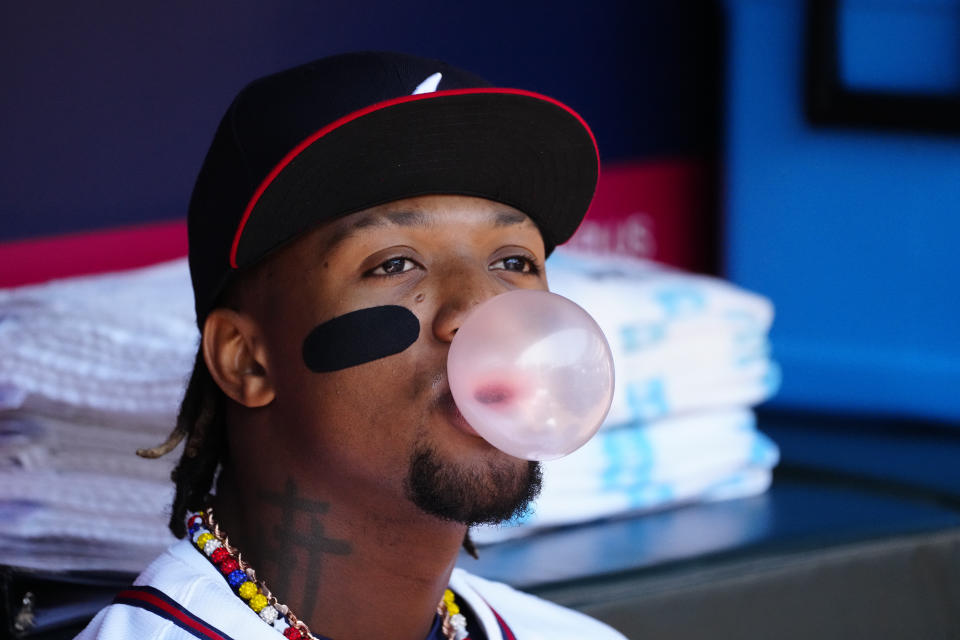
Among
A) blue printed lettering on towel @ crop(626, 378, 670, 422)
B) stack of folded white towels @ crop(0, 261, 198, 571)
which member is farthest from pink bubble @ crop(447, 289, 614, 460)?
blue printed lettering on towel @ crop(626, 378, 670, 422)

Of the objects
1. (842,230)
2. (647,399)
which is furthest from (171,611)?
(842,230)

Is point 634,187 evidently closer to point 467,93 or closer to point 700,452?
point 700,452

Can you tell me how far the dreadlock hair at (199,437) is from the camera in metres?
1.05

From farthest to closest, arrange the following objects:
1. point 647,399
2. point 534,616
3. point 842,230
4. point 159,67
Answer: point 842,230 → point 159,67 → point 647,399 → point 534,616

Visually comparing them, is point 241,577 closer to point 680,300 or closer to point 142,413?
point 142,413

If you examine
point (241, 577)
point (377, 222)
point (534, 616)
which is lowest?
point (534, 616)

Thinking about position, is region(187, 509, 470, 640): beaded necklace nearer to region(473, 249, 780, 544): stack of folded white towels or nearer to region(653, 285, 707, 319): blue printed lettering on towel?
region(473, 249, 780, 544): stack of folded white towels

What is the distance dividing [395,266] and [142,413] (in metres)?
0.41

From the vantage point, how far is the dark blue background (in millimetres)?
1565

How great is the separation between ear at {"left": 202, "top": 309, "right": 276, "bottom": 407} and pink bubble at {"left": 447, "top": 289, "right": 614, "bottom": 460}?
19cm

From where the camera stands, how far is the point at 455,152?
0.98 meters

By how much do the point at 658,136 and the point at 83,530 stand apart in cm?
140

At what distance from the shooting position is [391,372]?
92 cm

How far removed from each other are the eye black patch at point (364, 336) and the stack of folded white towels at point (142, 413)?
292 millimetres
